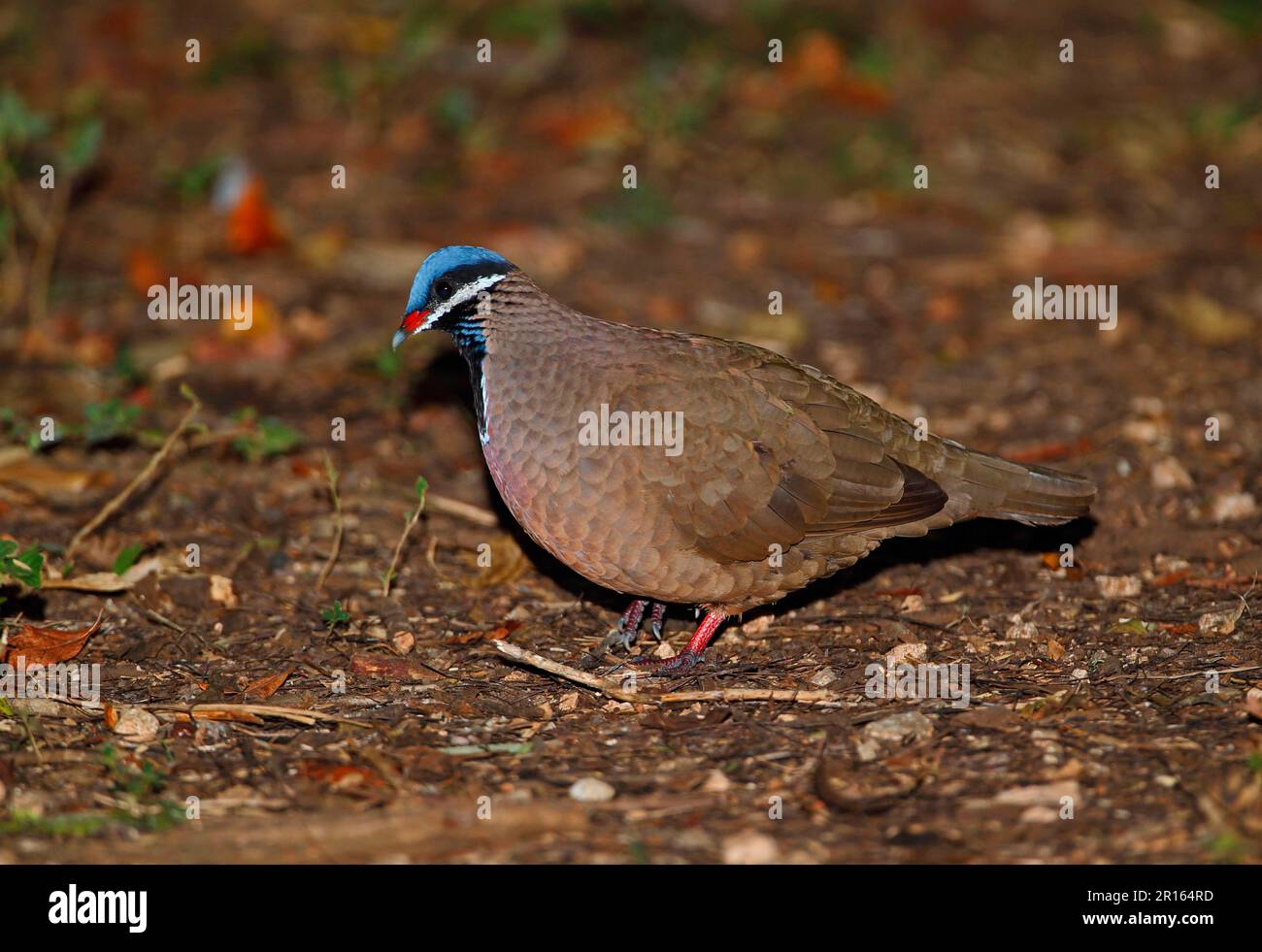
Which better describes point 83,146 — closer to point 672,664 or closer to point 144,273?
point 144,273

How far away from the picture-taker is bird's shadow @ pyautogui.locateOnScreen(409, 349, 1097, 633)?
19.7 feet

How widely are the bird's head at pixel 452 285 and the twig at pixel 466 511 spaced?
1.17 metres

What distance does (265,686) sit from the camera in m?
5.15

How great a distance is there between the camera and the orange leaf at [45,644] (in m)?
5.25

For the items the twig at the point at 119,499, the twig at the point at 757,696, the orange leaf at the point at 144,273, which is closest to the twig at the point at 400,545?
the twig at the point at 119,499

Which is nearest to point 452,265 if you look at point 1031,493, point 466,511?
point 466,511

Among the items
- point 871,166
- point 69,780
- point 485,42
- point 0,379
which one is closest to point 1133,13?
point 871,166

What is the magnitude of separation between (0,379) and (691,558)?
169 inches

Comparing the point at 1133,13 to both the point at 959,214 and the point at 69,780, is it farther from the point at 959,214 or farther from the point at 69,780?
the point at 69,780

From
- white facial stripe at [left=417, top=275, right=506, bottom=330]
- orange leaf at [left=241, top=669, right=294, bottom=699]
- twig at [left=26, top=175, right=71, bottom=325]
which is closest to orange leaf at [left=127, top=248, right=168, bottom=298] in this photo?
twig at [left=26, top=175, right=71, bottom=325]

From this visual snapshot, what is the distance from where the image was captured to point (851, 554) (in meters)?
5.45

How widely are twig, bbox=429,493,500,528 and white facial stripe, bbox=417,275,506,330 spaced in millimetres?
1200

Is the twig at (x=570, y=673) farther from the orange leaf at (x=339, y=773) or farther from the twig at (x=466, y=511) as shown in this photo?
the twig at (x=466, y=511)

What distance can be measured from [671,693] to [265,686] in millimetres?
1479
